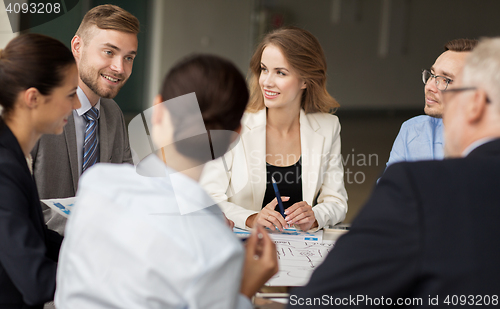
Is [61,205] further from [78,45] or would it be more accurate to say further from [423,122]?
[423,122]

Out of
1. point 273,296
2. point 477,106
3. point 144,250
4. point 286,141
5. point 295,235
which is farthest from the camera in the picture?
point 286,141

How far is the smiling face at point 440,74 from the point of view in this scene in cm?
229

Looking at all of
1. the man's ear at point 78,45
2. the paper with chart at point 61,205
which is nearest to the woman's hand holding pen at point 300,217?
the paper with chart at point 61,205

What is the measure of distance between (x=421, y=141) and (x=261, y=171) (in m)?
0.84

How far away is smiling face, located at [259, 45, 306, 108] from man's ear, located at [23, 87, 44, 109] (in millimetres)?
1363

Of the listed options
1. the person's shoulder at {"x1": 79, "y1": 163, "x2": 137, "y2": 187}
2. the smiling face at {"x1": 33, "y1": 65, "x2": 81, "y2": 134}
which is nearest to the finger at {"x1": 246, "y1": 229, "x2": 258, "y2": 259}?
the person's shoulder at {"x1": 79, "y1": 163, "x2": 137, "y2": 187}

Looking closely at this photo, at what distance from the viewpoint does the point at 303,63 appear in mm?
2434

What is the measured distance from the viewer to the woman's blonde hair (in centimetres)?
241

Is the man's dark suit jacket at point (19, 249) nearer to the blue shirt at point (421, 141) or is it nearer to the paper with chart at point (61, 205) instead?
the paper with chart at point (61, 205)

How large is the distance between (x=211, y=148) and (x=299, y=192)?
1.49m

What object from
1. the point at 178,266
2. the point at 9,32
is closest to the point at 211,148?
the point at 178,266

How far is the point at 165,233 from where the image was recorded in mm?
785

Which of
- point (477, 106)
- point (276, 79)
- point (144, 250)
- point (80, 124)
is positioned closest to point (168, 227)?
point (144, 250)

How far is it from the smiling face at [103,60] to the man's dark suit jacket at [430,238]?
1.73 metres
